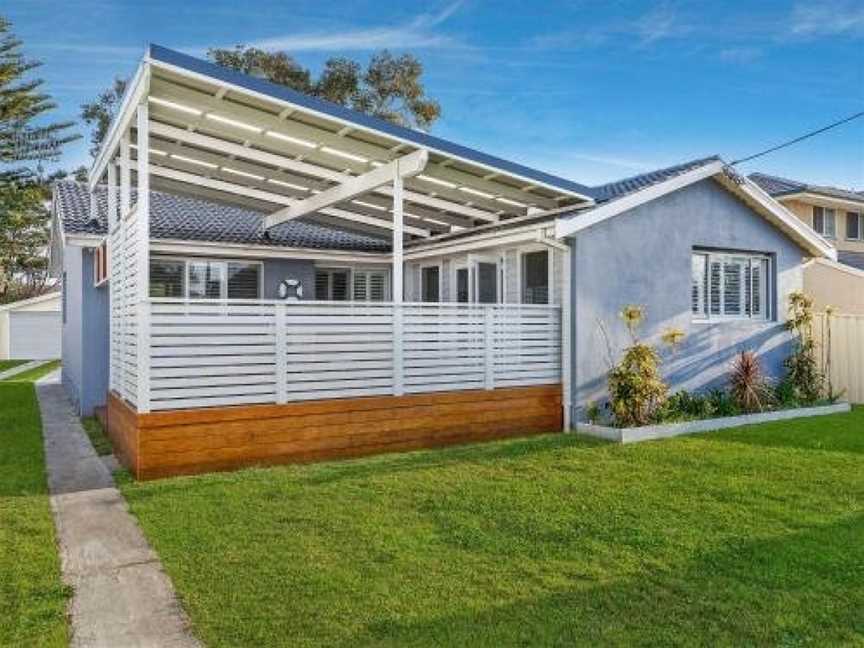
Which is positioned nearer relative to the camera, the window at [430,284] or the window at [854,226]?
the window at [430,284]

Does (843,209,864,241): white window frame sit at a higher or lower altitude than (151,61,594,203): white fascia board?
higher

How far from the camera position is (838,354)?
15773 mm

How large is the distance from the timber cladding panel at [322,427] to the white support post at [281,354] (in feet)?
0.56

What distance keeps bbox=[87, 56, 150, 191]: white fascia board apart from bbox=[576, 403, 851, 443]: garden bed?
788cm

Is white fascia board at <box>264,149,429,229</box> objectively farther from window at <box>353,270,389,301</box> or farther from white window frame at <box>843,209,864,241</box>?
white window frame at <box>843,209,864,241</box>

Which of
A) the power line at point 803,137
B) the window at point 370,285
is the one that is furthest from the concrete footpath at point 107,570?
the power line at point 803,137

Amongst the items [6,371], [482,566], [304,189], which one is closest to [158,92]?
[304,189]

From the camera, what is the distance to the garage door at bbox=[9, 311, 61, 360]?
101 feet

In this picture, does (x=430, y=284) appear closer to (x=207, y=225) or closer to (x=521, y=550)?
(x=207, y=225)

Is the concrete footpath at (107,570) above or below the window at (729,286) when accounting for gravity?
below

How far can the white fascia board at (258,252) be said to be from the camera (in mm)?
13805

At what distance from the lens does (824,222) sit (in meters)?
27.6

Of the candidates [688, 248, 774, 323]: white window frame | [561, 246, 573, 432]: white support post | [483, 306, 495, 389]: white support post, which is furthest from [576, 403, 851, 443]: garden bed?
[688, 248, 774, 323]: white window frame

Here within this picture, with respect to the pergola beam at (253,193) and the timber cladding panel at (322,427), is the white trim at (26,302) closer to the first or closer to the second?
the pergola beam at (253,193)
